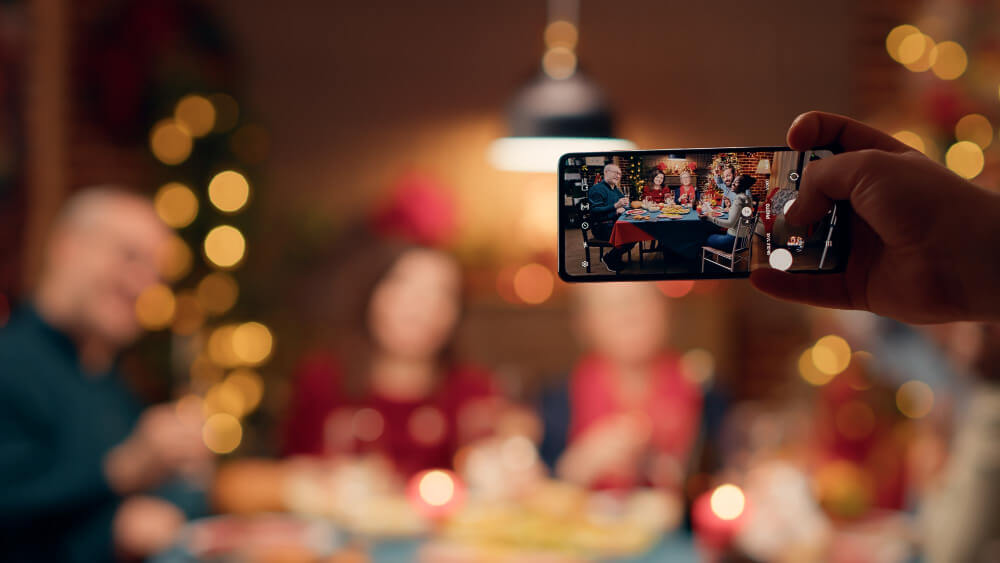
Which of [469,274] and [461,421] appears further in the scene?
[469,274]

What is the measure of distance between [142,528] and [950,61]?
2012mm

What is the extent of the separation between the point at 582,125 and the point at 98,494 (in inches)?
48.0

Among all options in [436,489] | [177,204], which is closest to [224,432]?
[177,204]

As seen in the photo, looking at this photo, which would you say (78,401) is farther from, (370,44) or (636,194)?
(370,44)

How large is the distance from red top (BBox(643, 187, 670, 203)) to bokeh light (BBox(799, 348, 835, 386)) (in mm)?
2145

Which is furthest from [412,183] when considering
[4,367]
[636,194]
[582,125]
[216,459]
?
[636,194]

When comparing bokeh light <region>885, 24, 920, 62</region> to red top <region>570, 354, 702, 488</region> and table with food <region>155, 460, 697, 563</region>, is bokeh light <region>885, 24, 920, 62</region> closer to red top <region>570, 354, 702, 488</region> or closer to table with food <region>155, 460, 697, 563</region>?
red top <region>570, 354, 702, 488</region>

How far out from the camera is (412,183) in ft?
10.4

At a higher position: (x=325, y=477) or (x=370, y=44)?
(x=370, y=44)

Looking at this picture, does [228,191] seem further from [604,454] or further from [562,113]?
[604,454]

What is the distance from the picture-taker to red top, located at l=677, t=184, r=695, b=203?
59 cm

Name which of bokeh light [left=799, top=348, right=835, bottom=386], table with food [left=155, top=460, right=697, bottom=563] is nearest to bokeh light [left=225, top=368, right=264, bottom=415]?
table with food [left=155, top=460, right=697, bottom=563]

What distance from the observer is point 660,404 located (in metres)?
2.21

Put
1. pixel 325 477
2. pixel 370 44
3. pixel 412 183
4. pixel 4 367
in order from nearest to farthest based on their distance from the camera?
1. pixel 4 367
2. pixel 325 477
3. pixel 412 183
4. pixel 370 44
